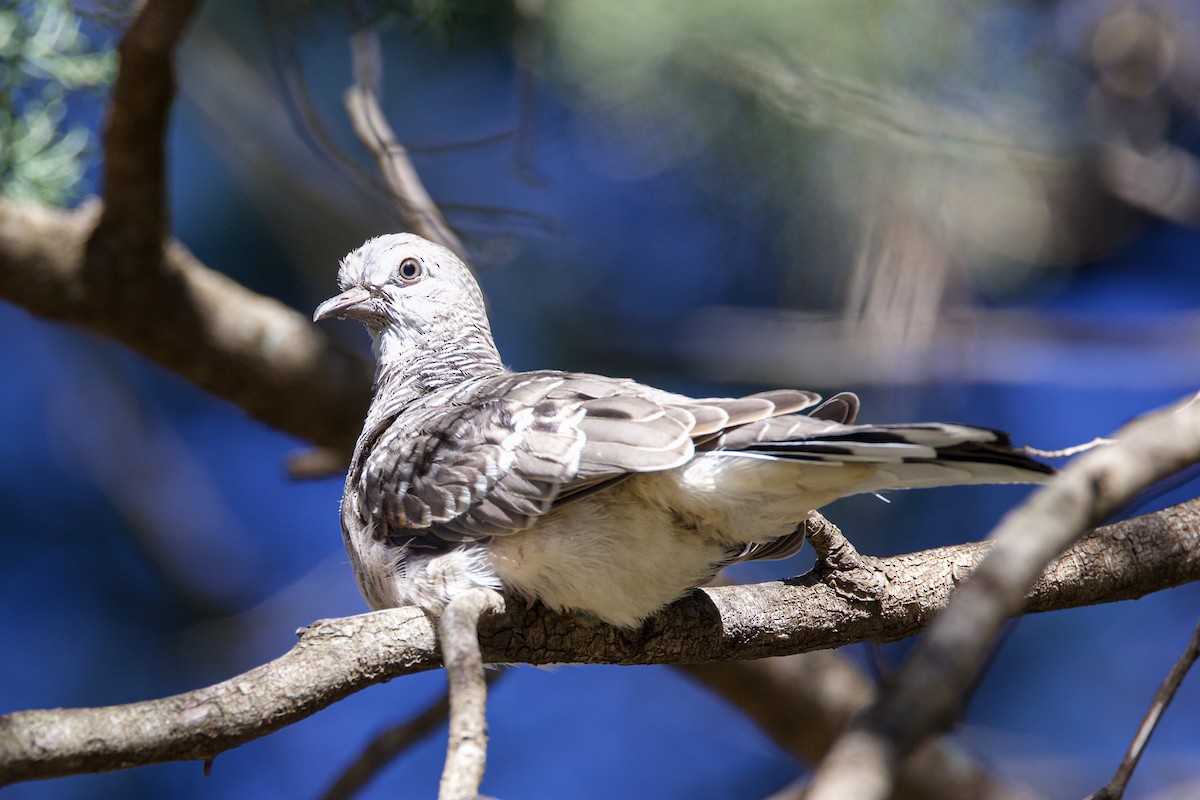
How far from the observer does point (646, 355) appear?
5082 millimetres

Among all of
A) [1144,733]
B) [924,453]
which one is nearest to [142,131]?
[924,453]

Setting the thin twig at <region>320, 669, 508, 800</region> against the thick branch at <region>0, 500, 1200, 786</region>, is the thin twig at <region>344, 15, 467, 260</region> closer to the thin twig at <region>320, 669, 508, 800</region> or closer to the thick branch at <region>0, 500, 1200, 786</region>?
the thin twig at <region>320, 669, 508, 800</region>

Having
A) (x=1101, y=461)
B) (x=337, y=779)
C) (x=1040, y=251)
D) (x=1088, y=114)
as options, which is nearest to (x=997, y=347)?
(x=1040, y=251)

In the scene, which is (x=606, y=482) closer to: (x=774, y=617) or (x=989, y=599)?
(x=774, y=617)

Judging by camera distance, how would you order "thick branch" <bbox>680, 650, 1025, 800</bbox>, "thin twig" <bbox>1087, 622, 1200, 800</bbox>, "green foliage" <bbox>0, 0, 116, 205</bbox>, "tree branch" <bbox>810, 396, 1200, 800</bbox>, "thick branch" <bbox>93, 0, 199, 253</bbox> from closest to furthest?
"tree branch" <bbox>810, 396, 1200, 800</bbox>
"thin twig" <bbox>1087, 622, 1200, 800</bbox>
"thick branch" <bbox>93, 0, 199, 253</bbox>
"green foliage" <bbox>0, 0, 116, 205</bbox>
"thick branch" <bbox>680, 650, 1025, 800</bbox>

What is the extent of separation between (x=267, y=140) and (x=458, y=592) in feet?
12.4

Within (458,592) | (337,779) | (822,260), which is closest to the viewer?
(458,592)

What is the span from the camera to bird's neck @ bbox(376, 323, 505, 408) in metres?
2.69

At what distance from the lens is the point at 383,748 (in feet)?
11.8

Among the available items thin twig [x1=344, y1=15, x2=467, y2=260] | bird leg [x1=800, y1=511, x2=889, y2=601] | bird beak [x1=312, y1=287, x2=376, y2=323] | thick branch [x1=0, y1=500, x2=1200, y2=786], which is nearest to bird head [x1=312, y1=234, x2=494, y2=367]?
bird beak [x1=312, y1=287, x2=376, y2=323]

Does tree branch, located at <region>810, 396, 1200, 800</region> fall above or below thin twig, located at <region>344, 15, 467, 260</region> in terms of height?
below

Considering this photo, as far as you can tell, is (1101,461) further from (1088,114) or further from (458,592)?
(1088,114)

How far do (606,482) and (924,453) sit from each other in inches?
22.2

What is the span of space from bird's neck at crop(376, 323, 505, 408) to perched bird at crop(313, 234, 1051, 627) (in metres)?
0.26
